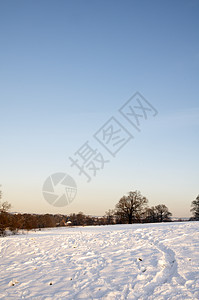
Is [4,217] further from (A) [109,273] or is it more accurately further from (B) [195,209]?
(B) [195,209]

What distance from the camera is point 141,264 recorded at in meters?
6.60

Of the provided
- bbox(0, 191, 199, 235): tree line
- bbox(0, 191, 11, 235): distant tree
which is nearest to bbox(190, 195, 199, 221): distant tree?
bbox(0, 191, 199, 235): tree line

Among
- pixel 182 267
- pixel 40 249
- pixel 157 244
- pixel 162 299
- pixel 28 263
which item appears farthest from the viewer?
pixel 40 249

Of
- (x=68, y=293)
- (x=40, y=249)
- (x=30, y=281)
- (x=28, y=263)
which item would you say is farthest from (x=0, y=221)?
(x=68, y=293)

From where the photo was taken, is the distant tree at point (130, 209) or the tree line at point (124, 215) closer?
the tree line at point (124, 215)

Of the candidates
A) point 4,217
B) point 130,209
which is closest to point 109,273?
point 4,217

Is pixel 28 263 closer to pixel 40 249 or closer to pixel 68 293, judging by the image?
pixel 40 249

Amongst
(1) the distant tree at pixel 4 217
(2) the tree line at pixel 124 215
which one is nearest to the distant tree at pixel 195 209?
(2) the tree line at pixel 124 215

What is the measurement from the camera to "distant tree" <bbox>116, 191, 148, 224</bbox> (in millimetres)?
41750

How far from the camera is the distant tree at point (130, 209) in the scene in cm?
4175

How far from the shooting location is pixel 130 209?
1656 inches

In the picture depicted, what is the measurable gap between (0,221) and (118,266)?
18974mm

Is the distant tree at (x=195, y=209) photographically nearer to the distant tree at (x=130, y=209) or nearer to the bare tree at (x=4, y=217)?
A: the distant tree at (x=130, y=209)

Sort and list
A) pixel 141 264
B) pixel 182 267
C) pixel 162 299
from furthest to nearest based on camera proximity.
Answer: pixel 141 264 < pixel 182 267 < pixel 162 299
